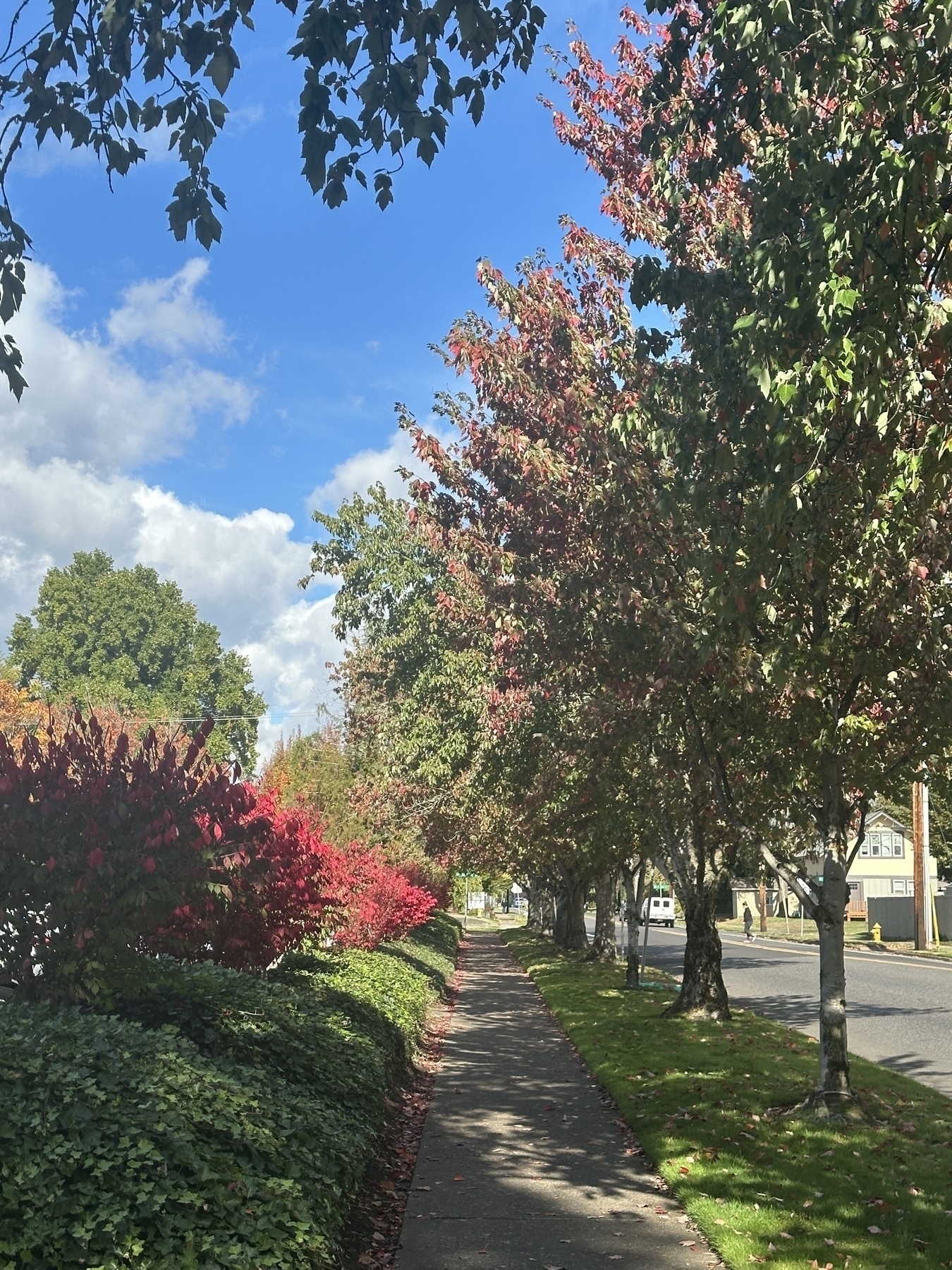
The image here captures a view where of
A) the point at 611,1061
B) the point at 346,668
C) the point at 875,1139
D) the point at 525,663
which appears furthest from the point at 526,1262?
the point at 346,668

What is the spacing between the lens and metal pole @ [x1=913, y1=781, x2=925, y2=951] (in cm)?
4009

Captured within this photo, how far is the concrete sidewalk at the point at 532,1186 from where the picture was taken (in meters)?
7.38

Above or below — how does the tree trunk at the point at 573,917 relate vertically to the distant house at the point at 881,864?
below

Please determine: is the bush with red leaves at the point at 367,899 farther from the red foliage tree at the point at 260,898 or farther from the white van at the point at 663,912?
the white van at the point at 663,912

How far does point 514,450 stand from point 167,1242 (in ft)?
28.3

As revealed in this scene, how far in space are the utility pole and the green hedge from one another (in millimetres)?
33620

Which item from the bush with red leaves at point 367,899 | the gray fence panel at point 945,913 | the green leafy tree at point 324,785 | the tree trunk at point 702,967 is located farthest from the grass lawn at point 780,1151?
the gray fence panel at point 945,913

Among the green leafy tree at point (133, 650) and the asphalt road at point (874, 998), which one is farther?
the green leafy tree at point (133, 650)

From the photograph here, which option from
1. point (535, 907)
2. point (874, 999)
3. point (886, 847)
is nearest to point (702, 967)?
point (874, 999)

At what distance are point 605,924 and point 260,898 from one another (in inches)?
1021

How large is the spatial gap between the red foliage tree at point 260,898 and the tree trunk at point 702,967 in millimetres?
7641

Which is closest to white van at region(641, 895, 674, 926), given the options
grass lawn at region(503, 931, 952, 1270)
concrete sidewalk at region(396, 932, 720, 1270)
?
grass lawn at region(503, 931, 952, 1270)

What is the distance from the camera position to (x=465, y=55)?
6.31 meters

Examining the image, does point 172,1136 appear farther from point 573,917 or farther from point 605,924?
point 573,917
